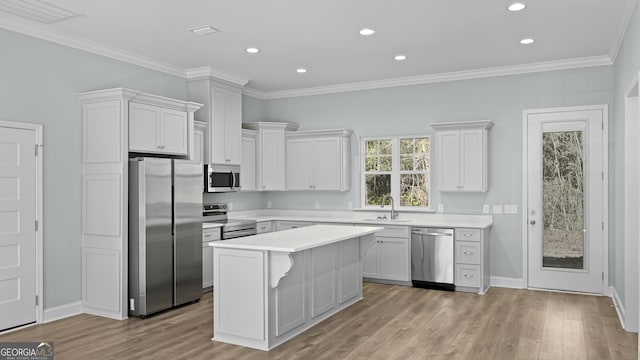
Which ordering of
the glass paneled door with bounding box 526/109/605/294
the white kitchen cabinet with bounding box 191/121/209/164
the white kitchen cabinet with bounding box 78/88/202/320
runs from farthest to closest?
the white kitchen cabinet with bounding box 191/121/209/164, the glass paneled door with bounding box 526/109/605/294, the white kitchen cabinet with bounding box 78/88/202/320

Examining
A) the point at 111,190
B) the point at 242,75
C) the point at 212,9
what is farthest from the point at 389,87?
the point at 111,190

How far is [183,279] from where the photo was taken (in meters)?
5.55

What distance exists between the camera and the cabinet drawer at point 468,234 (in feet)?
20.4

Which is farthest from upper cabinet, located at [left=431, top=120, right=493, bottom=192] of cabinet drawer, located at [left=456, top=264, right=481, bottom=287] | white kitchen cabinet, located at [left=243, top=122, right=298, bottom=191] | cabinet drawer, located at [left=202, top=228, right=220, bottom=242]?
cabinet drawer, located at [left=202, top=228, right=220, bottom=242]

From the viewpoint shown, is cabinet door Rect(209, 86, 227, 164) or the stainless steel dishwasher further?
cabinet door Rect(209, 86, 227, 164)

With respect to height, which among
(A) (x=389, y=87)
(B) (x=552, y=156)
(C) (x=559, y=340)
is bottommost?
(C) (x=559, y=340)

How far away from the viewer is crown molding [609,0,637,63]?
13.9ft

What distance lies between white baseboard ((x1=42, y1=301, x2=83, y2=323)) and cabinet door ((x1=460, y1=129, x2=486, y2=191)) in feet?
16.0

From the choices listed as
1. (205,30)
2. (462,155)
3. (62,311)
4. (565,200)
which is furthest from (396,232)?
(62,311)

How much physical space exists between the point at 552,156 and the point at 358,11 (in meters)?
3.45

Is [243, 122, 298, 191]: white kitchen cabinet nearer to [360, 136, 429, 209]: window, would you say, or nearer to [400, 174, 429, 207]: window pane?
[360, 136, 429, 209]: window

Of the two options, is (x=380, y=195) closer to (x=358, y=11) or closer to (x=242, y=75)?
(x=242, y=75)

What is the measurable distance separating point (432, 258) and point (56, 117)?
4.72 meters

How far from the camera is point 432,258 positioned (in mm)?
6453
